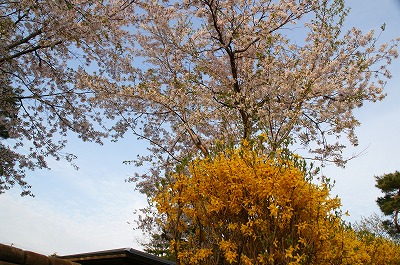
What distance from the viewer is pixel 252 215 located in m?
5.82

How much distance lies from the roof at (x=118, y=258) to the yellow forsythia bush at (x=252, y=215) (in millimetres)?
1397

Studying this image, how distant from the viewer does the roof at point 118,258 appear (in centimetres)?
735

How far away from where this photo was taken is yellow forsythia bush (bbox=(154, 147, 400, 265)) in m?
5.59

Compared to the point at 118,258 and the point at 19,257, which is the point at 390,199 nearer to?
the point at 118,258

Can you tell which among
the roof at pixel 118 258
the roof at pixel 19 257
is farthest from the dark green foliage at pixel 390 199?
the roof at pixel 19 257

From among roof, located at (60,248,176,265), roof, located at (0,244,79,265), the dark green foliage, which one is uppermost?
the dark green foliage

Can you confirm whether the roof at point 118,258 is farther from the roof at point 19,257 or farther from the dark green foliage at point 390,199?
the dark green foliage at point 390,199

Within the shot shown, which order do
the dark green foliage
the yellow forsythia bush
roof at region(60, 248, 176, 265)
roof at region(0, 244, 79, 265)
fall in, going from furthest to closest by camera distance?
the dark green foliage, roof at region(60, 248, 176, 265), the yellow forsythia bush, roof at region(0, 244, 79, 265)

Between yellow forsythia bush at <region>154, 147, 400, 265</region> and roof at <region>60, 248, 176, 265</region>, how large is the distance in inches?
55.0

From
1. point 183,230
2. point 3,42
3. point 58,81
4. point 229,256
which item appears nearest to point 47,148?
point 58,81

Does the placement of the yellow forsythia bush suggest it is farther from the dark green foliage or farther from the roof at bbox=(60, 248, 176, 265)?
the dark green foliage

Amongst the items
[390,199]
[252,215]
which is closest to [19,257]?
[252,215]

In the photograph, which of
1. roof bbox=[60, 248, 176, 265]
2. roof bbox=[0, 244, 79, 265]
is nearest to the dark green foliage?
roof bbox=[60, 248, 176, 265]

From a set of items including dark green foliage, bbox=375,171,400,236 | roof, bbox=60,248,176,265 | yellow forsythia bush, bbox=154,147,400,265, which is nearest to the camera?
yellow forsythia bush, bbox=154,147,400,265
